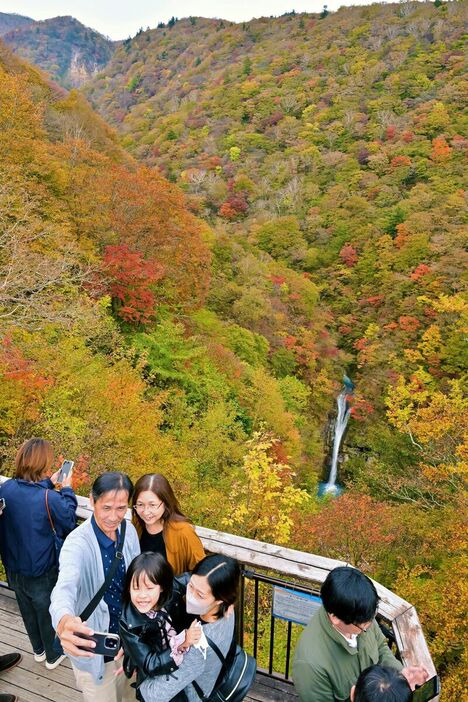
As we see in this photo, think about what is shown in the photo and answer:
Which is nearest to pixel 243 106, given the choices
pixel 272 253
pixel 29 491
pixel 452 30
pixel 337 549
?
pixel 452 30

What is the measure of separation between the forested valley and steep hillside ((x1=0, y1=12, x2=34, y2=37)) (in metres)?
109

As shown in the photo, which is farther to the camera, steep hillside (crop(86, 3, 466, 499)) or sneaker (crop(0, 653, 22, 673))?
steep hillside (crop(86, 3, 466, 499))

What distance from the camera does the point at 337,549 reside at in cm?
1165

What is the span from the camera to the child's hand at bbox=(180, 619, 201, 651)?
173 centimetres

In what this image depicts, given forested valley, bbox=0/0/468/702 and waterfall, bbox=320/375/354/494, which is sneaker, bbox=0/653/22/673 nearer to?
forested valley, bbox=0/0/468/702

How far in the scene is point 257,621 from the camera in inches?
107

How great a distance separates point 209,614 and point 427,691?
99 cm

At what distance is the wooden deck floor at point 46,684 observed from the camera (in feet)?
9.07

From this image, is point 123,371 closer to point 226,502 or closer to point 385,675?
point 226,502

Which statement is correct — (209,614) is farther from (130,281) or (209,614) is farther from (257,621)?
(130,281)

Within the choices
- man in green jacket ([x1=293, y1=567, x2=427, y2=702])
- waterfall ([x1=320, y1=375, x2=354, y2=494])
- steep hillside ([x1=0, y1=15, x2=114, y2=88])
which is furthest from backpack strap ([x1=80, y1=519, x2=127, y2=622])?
steep hillside ([x1=0, y1=15, x2=114, y2=88])

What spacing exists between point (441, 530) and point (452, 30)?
64.7 meters

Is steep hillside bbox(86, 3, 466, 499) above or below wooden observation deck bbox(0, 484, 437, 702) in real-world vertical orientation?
above

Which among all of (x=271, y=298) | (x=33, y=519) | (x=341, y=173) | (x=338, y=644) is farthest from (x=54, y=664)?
(x=341, y=173)
